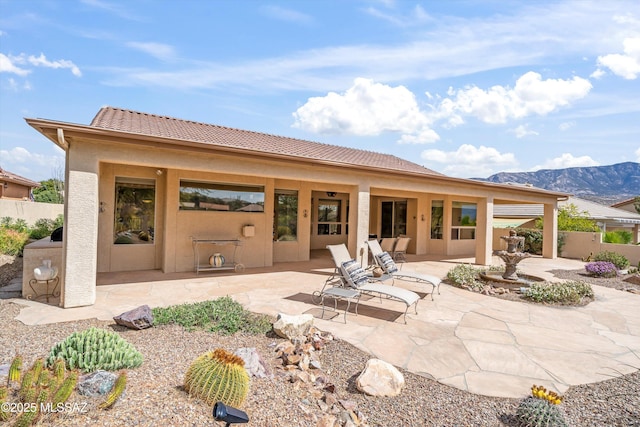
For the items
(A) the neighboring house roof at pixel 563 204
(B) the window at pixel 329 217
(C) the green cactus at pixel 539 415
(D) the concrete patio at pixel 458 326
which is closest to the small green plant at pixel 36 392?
(D) the concrete patio at pixel 458 326

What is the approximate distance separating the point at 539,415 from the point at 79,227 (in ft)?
27.6

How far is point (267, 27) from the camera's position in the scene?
11.5 m

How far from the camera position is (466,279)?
1059 cm

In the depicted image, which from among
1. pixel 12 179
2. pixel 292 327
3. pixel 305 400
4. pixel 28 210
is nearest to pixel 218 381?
pixel 305 400

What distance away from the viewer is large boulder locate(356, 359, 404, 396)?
13.8ft

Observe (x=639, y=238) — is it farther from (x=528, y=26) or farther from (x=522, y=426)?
(x=522, y=426)

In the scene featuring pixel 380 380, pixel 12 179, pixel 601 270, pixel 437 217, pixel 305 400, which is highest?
pixel 12 179

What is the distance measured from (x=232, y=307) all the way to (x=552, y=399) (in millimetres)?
5278

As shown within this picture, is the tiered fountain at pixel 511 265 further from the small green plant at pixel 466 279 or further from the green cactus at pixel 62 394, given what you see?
the green cactus at pixel 62 394

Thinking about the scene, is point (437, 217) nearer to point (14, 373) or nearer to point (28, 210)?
point (14, 373)

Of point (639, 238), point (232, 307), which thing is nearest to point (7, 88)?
point (232, 307)

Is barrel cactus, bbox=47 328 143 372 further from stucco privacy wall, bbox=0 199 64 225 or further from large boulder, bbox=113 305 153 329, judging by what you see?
stucco privacy wall, bbox=0 199 64 225

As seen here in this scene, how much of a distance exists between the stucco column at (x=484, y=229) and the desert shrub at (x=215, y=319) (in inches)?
474

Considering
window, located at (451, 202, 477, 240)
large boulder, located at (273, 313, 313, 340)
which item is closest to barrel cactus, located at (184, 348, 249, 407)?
large boulder, located at (273, 313, 313, 340)
